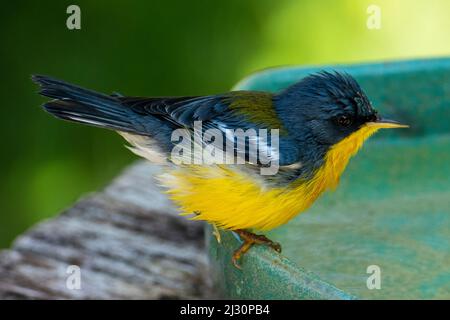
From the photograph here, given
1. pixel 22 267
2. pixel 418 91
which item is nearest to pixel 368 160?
pixel 418 91

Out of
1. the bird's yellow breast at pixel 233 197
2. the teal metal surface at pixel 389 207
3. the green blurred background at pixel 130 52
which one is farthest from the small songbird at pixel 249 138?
the green blurred background at pixel 130 52

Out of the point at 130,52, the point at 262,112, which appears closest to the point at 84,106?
the point at 262,112

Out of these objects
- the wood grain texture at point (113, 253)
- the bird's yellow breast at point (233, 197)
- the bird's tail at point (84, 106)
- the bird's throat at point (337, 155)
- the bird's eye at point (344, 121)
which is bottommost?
the wood grain texture at point (113, 253)

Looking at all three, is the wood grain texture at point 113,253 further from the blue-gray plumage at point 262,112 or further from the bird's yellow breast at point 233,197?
the blue-gray plumage at point 262,112

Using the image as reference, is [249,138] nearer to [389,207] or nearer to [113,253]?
[113,253]

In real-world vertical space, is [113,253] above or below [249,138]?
below

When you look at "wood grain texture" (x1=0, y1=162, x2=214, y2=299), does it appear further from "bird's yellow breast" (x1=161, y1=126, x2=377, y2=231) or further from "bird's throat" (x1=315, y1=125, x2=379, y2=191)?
"bird's throat" (x1=315, y1=125, x2=379, y2=191)

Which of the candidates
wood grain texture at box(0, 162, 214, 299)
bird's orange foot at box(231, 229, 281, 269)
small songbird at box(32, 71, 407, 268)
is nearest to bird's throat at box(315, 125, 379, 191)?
small songbird at box(32, 71, 407, 268)
